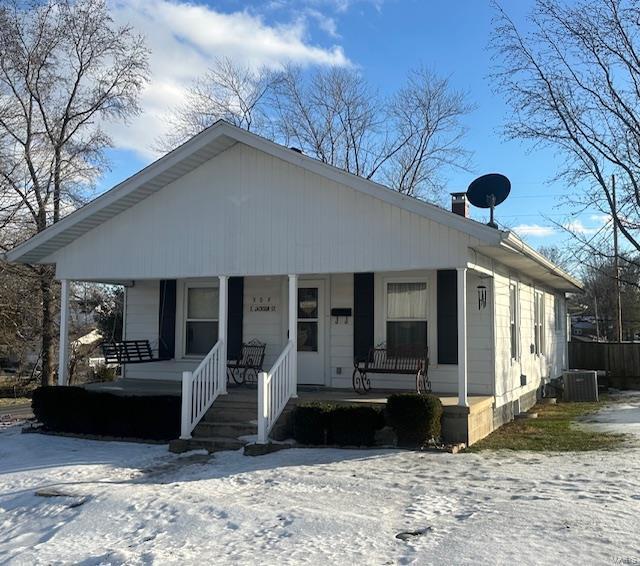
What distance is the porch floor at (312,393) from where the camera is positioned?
966 centimetres

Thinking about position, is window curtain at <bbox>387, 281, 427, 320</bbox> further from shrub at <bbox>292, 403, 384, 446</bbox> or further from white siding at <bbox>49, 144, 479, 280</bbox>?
shrub at <bbox>292, 403, 384, 446</bbox>

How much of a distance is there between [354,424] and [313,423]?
0.59 meters

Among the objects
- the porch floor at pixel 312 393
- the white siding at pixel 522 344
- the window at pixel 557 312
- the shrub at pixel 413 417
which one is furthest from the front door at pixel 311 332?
the window at pixel 557 312

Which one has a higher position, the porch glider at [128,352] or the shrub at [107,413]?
the porch glider at [128,352]

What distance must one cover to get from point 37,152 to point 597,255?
18582 mm

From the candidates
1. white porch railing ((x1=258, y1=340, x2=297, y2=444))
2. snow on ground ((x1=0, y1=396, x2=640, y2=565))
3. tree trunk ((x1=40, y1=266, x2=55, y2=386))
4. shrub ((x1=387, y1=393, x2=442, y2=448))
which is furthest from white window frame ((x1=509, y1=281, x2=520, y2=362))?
tree trunk ((x1=40, y1=266, x2=55, y2=386))

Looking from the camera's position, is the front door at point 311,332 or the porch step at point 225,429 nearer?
the porch step at point 225,429

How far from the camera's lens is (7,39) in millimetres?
21141

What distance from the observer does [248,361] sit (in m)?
12.1

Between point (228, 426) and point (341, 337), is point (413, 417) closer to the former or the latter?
point (228, 426)

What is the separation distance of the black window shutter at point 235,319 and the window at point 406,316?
3054 millimetres

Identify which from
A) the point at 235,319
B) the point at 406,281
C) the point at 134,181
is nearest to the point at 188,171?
the point at 134,181

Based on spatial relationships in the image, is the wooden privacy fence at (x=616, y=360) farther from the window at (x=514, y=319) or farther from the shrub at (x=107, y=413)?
the shrub at (x=107, y=413)

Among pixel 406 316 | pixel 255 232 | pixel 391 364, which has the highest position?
pixel 255 232
